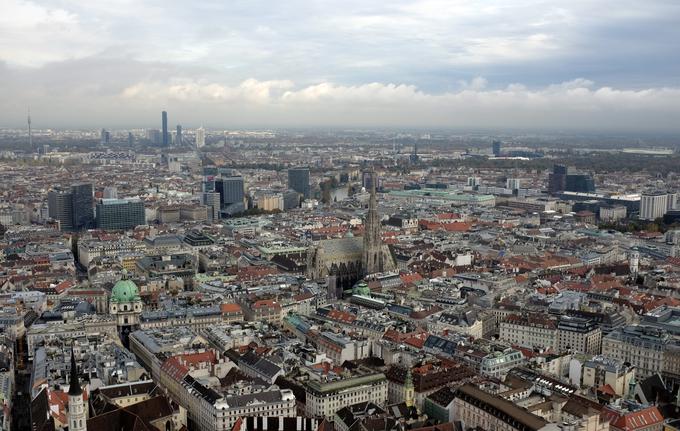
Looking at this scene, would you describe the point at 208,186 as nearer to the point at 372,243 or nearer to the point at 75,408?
the point at 372,243

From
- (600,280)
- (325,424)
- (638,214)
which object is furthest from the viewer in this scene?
(638,214)

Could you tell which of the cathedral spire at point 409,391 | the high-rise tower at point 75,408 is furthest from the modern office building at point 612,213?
the high-rise tower at point 75,408

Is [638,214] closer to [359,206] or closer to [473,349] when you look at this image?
[359,206]

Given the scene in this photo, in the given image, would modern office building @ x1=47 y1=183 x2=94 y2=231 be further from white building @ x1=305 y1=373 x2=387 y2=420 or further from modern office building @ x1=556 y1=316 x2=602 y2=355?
white building @ x1=305 y1=373 x2=387 y2=420

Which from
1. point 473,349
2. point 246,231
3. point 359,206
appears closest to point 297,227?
point 246,231

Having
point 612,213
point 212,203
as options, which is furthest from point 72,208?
point 612,213

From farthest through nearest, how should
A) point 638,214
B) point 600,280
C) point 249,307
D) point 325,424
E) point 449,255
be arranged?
point 638,214 < point 449,255 < point 600,280 < point 249,307 < point 325,424
